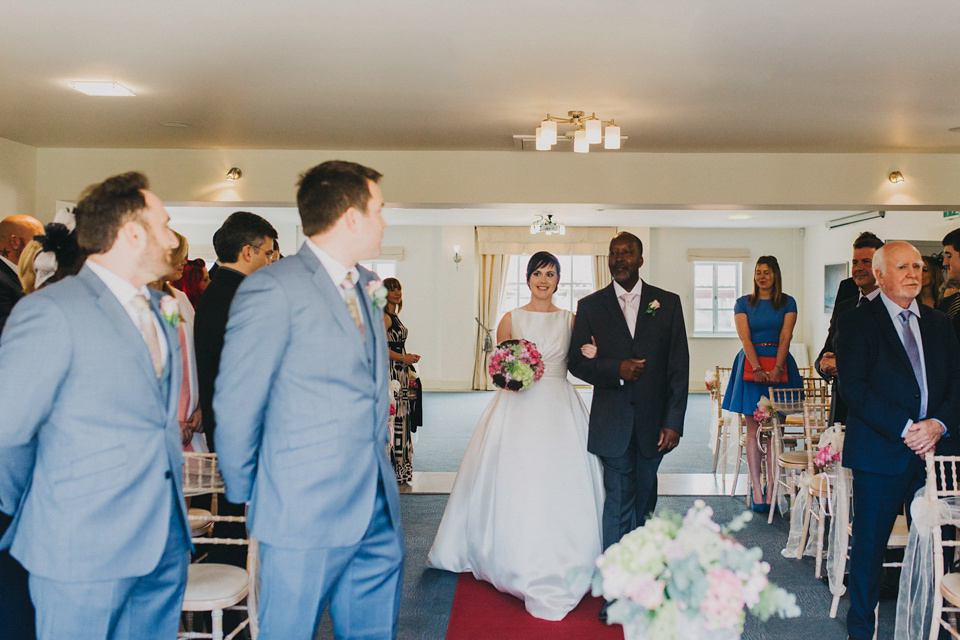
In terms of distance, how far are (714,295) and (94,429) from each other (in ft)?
49.6

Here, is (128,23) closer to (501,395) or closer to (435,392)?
(501,395)

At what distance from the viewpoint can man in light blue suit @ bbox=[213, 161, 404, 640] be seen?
2242 mm

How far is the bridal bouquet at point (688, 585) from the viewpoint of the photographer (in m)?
1.65

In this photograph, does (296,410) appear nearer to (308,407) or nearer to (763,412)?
(308,407)

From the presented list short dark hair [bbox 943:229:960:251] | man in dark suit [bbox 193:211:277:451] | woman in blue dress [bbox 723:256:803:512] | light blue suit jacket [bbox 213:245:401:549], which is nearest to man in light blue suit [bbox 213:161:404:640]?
light blue suit jacket [bbox 213:245:401:549]

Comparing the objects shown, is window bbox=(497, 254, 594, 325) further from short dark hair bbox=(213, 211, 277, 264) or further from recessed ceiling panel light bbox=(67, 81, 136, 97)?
short dark hair bbox=(213, 211, 277, 264)

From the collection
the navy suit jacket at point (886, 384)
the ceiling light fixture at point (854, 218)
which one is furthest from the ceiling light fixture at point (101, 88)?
the ceiling light fixture at point (854, 218)

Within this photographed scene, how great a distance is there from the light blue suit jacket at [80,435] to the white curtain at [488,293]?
13.6m

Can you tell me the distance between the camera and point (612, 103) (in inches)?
228

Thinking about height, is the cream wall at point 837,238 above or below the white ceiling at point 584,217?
below

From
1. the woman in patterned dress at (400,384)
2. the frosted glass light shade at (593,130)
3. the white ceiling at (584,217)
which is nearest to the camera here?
the frosted glass light shade at (593,130)

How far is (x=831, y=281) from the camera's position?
14.1 m

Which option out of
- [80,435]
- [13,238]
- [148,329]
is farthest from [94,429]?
[13,238]

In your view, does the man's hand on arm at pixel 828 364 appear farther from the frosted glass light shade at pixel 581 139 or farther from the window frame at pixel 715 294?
the window frame at pixel 715 294
